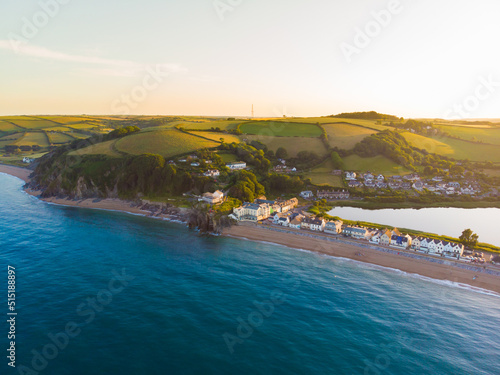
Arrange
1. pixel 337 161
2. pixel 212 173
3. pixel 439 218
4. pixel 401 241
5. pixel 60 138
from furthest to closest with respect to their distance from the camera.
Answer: pixel 60 138, pixel 337 161, pixel 212 173, pixel 439 218, pixel 401 241

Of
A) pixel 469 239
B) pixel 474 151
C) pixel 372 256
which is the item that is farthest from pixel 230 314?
pixel 474 151

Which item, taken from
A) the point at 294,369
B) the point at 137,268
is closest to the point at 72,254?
the point at 137,268

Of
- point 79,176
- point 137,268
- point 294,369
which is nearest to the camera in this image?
point 294,369

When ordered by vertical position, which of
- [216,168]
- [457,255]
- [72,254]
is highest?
[216,168]

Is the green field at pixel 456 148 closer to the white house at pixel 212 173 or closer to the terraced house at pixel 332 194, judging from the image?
the terraced house at pixel 332 194

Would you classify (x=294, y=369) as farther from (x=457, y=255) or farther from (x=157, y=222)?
(x=157, y=222)

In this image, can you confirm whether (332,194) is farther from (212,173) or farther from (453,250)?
(453,250)

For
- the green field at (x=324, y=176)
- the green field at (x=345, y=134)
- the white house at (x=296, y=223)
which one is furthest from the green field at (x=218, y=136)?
the white house at (x=296, y=223)
